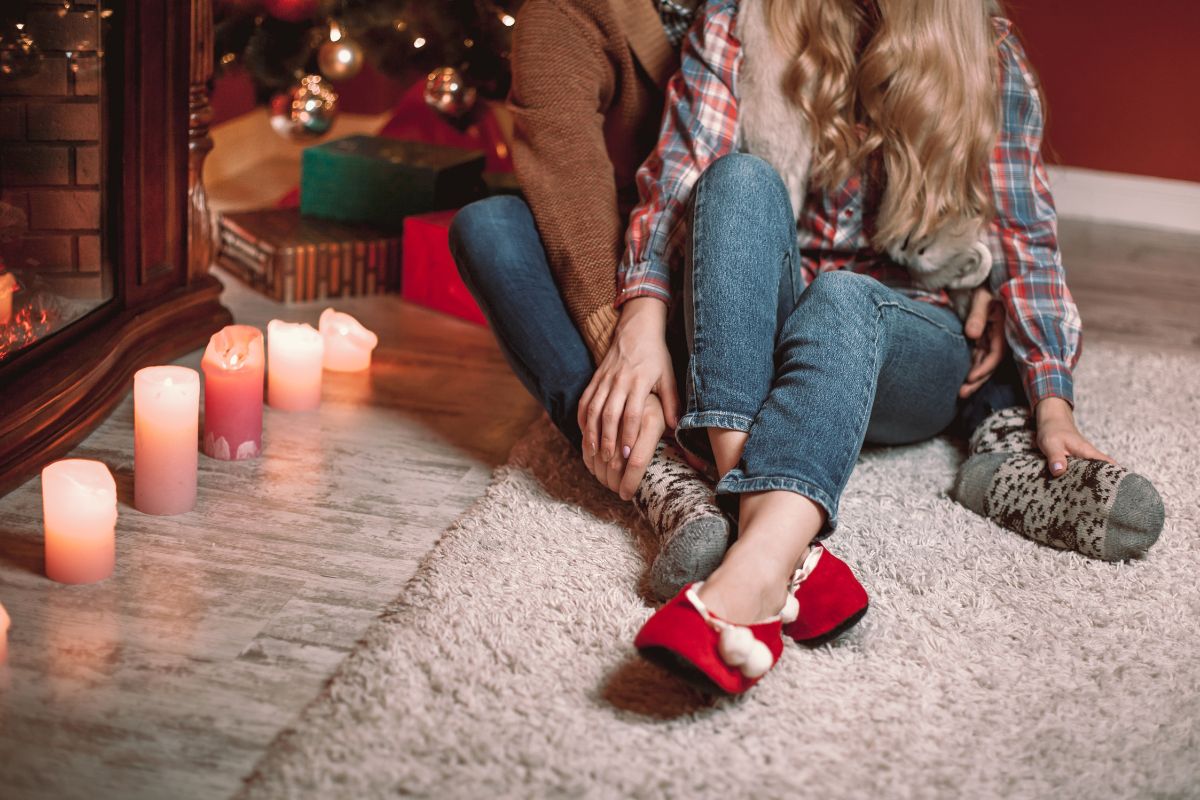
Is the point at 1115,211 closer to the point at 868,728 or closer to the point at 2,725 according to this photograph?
the point at 868,728

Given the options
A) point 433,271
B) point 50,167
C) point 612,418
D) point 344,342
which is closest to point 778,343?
point 612,418

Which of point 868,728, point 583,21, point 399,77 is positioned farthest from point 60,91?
point 868,728

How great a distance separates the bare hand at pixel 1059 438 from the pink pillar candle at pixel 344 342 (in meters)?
0.94

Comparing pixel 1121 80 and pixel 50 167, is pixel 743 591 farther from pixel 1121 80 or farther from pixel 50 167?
pixel 1121 80

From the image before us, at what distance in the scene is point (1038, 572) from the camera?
4.15 feet

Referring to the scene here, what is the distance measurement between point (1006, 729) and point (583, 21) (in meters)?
1.00

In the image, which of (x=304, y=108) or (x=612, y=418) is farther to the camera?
(x=304, y=108)

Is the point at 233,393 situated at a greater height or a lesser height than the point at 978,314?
lesser

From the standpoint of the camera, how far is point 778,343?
1.26 metres

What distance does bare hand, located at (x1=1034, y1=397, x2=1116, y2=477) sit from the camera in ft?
4.33

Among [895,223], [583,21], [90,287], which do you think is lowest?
[90,287]

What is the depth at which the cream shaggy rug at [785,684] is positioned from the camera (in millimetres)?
897

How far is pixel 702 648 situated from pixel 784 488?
0.21 m

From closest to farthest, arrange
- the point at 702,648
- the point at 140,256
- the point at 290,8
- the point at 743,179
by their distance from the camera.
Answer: the point at 702,648, the point at 743,179, the point at 140,256, the point at 290,8
